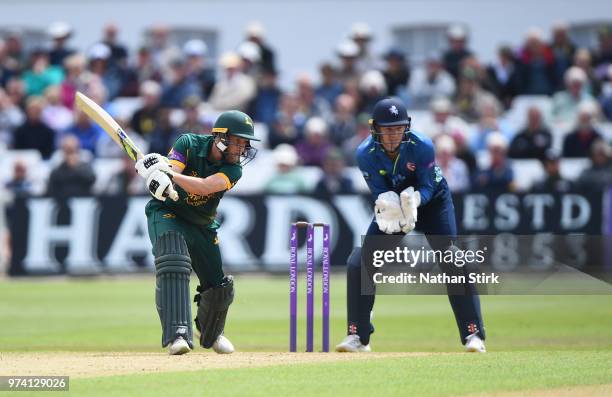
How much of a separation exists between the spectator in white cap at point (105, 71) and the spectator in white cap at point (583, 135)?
24.7 ft

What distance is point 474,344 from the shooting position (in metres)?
10.4

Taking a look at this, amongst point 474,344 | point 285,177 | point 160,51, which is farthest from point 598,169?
point 474,344

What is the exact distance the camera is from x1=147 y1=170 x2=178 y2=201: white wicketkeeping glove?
954cm

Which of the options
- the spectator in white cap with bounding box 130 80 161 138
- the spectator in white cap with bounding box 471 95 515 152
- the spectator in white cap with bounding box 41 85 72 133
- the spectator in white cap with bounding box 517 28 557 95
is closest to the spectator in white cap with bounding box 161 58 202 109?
the spectator in white cap with bounding box 130 80 161 138

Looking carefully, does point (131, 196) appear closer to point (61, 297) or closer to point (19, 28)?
point (61, 297)

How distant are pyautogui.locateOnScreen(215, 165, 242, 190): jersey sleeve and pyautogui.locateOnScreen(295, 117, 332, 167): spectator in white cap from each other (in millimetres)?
9895

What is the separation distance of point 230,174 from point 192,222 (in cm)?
53

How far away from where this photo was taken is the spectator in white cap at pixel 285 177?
19281mm

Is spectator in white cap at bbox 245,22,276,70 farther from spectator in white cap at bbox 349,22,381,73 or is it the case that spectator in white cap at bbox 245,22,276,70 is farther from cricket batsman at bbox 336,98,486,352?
cricket batsman at bbox 336,98,486,352

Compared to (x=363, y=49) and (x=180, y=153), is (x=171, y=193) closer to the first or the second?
(x=180, y=153)

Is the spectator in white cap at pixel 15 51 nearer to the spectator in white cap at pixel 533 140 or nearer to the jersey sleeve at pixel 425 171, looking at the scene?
the spectator in white cap at pixel 533 140

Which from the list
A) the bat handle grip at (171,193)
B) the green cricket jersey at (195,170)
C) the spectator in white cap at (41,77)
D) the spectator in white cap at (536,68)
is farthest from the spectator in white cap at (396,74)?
the bat handle grip at (171,193)

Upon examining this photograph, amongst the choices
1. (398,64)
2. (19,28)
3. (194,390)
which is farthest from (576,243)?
(19,28)

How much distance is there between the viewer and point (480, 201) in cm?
1891
